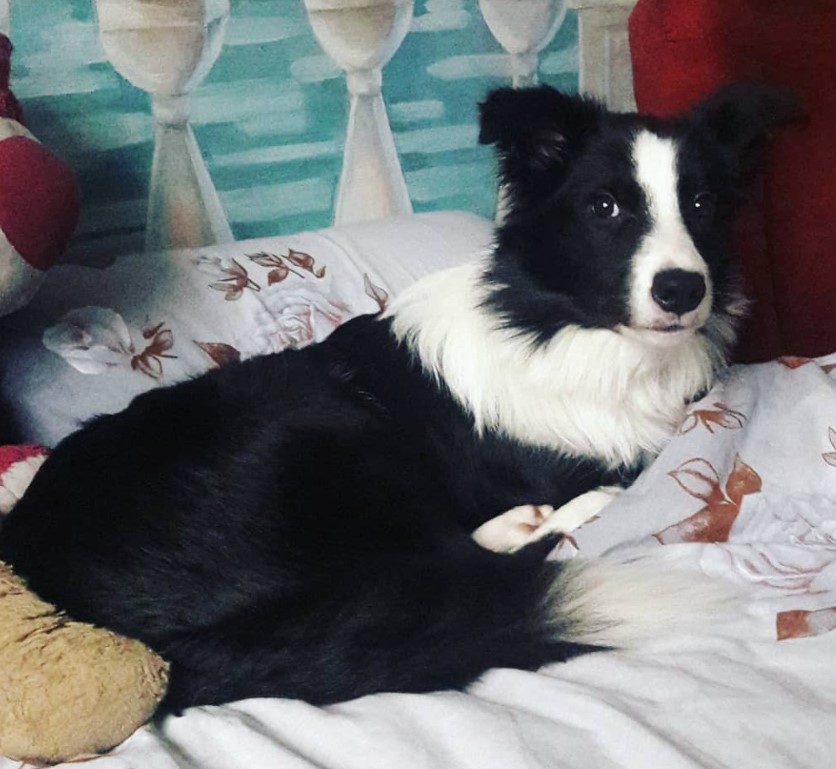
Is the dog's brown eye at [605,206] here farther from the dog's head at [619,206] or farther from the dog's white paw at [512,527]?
the dog's white paw at [512,527]

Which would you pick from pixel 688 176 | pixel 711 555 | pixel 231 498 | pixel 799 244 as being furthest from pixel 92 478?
pixel 799 244

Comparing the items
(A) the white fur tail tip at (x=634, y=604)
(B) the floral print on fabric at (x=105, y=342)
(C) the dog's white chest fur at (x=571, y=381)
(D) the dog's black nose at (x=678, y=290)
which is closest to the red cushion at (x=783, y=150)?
(C) the dog's white chest fur at (x=571, y=381)

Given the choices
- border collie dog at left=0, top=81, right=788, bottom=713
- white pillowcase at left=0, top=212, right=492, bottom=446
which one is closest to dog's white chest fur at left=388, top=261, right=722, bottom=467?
border collie dog at left=0, top=81, right=788, bottom=713

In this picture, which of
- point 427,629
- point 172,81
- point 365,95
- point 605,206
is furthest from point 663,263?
point 172,81

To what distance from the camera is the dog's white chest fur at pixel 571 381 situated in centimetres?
134

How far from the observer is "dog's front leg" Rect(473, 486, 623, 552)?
127 centimetres

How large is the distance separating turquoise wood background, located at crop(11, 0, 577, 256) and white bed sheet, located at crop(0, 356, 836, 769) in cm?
108

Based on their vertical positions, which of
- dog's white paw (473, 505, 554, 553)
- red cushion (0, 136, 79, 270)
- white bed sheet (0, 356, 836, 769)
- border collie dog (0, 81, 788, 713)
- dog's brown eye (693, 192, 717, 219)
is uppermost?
red cushion (0, 136, 79, 270)

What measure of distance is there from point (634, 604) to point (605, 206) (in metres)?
0.58

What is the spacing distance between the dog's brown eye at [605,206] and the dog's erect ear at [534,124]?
0.33 feet

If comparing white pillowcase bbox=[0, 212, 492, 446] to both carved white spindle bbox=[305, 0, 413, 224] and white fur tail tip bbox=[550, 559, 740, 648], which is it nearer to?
carved white spindle bbox=[305, 0, 413, 224]

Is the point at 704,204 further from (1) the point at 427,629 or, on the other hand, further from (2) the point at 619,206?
(1) the point at 427,629

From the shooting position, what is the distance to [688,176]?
1.25m

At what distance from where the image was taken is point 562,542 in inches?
45.8
